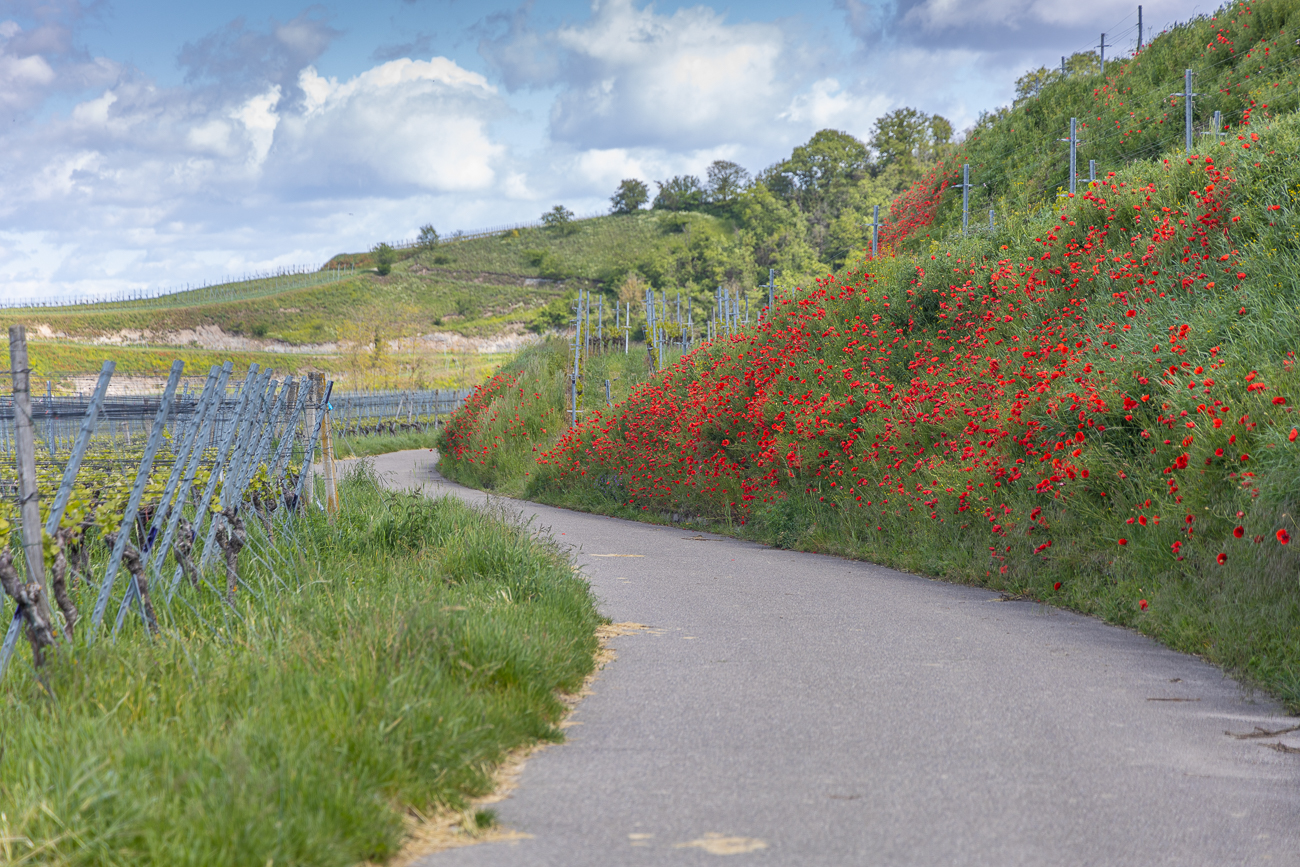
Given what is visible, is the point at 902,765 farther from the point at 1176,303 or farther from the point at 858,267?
the point at 858,267

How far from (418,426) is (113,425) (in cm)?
2556

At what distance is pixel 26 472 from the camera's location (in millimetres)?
4969

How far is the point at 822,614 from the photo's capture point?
830 centimetres

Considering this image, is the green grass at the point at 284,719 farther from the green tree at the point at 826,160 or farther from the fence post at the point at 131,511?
the green tree at the point at 826,160

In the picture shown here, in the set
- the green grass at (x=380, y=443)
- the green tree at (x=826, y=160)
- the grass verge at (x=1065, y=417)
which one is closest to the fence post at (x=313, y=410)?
the grass verge at (x=1065, y=417)

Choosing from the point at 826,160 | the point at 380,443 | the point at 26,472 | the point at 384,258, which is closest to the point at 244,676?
the point at 26,472

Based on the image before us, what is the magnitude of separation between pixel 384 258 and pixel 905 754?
12665 centimetres

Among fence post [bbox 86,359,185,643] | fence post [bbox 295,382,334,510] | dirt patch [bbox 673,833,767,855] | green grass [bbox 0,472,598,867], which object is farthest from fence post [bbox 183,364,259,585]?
dirt patch [bbox 673,833,767,855]

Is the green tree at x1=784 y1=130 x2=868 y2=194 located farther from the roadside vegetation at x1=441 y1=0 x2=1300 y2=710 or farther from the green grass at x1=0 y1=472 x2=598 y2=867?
the green grass at x1=0 y1=472 x2=598 y2=867

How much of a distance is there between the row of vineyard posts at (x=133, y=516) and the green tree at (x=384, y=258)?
4385 inches

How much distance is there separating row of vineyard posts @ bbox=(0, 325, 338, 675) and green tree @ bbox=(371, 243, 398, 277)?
111 meters

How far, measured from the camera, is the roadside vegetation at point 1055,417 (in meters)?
7.18

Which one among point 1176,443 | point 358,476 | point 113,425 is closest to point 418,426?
point 113,425

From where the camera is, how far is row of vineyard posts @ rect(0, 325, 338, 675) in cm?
499
